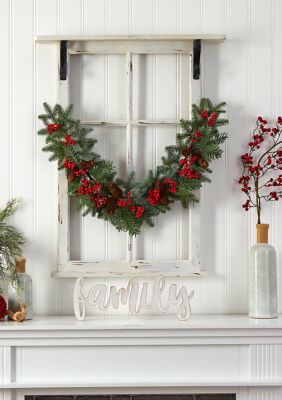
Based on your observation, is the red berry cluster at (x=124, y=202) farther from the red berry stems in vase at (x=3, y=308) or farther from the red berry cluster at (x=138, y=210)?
the red berry stems in vase at (x=3, y=308)

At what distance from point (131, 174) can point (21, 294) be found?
2.02ft

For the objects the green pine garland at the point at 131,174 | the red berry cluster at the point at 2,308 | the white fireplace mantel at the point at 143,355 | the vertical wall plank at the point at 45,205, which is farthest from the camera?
the vertical wall plank at the point at 45,205

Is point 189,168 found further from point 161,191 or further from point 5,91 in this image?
point 5,91

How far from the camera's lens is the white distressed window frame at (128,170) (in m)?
2.83

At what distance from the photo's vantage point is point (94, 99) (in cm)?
290

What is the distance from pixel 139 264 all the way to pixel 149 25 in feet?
3.12

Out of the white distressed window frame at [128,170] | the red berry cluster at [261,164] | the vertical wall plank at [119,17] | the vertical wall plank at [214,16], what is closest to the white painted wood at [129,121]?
the white distressed window frame at [128,170]

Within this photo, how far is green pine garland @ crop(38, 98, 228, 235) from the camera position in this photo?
2.76 m

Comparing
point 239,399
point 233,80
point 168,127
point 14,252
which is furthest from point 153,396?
point 233,80

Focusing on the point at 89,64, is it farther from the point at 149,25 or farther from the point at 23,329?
the point at 23,329

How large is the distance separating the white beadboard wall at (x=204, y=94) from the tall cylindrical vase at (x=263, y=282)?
0.50ft

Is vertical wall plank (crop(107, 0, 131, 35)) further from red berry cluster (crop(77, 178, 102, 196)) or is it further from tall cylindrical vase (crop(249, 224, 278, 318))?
tall cylindrical vase (crop(249, 224, 278, 318))

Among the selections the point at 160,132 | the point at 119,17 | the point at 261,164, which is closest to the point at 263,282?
the point at 261,164

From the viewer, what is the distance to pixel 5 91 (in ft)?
9.50
